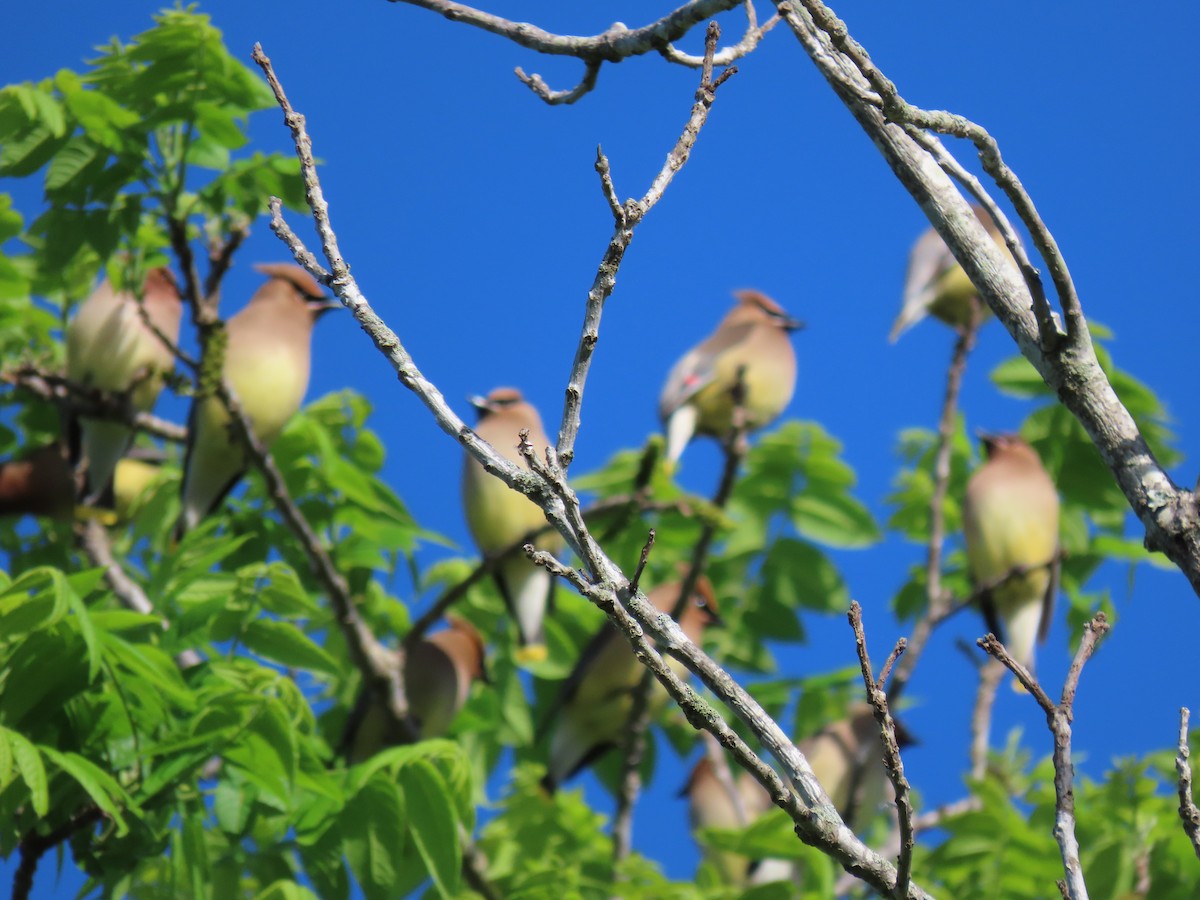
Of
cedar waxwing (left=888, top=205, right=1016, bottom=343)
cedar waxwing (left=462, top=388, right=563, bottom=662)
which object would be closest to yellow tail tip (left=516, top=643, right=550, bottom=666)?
cedar waxwing (left=462, top=388, right=563, bottom=662)

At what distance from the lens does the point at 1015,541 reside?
20.3 feet

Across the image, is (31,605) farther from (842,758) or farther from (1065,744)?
(842,758)

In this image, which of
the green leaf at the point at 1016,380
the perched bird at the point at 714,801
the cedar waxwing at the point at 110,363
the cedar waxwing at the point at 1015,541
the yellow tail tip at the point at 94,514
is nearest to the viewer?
the cedar waxwing at the point at 110,363

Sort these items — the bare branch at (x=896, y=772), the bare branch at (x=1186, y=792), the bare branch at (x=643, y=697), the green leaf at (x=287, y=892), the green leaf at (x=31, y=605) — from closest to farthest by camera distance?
the bare branch at (x=896, y=772) → the bare branch at (x=1186, y=792) → the green leaf at (x=31, y=605) → the green leaf at (x=287, y=892) → the bare branch at (x=643, y=697)

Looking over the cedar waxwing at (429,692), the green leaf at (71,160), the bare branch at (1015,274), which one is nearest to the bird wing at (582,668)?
the cedar waxwing at (429,692)

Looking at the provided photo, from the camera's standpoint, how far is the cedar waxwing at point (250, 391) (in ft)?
17.6

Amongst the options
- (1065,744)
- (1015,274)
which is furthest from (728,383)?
(1065,744)

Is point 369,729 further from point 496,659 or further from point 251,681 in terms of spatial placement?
point 251,681

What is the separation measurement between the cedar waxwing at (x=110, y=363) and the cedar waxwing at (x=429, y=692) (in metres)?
1.45

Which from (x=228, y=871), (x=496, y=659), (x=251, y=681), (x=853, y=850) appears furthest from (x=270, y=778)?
(x=496, y=659)

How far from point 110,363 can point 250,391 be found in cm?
74

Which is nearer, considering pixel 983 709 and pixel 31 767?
pixel 31 767

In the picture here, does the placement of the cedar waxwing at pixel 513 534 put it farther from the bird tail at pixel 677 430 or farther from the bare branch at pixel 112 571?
the bare branch at pixel 112 571

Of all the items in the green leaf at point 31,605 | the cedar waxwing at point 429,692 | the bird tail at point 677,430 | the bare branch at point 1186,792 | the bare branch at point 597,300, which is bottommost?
the bare branch at point 1186,792
